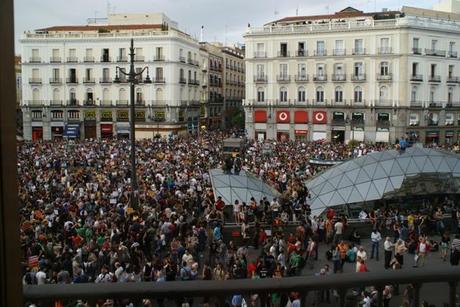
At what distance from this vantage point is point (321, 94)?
186 ft

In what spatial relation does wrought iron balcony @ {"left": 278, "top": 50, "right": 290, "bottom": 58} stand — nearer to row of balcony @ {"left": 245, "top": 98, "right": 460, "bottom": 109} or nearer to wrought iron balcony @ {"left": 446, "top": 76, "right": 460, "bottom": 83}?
row of balcony @ {"left": 245, "top": 98, "right": 460, "bottom": 109}

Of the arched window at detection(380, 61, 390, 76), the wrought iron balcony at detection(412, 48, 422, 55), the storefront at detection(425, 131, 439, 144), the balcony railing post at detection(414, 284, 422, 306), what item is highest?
the wrought iron balcony at detection(412, 48, 422, 55)

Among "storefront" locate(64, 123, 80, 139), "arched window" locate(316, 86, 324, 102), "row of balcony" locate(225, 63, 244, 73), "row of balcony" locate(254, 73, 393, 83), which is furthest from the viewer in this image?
"row of balcony" locate(225, 63, 244, 73)

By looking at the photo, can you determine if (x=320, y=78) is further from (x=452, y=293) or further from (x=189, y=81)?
(x=452, y=293)

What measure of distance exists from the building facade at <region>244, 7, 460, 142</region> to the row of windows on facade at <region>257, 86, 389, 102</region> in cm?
10

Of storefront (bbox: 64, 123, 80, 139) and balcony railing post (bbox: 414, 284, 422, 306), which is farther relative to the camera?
storefront (bbox: 64, 123, 80, 139)

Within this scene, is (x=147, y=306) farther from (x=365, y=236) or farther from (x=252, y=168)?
(x=252, y=168)

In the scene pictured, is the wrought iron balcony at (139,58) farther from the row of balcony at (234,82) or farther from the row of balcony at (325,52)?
→ the row of balcony at (234,82)

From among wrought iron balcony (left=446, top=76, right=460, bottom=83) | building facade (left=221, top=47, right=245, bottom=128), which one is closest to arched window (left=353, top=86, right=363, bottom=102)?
wrought iron balcony (left=446, top=76, right=460, bottom=83)

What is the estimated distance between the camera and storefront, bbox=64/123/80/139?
6066cm

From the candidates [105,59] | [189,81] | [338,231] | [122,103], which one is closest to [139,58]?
[105,59]

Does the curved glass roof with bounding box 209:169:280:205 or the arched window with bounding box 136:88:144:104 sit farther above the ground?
the arched window with bounding box 136:88:144:104

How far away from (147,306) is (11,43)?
4.87 feet

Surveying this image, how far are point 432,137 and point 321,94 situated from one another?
1208cm
